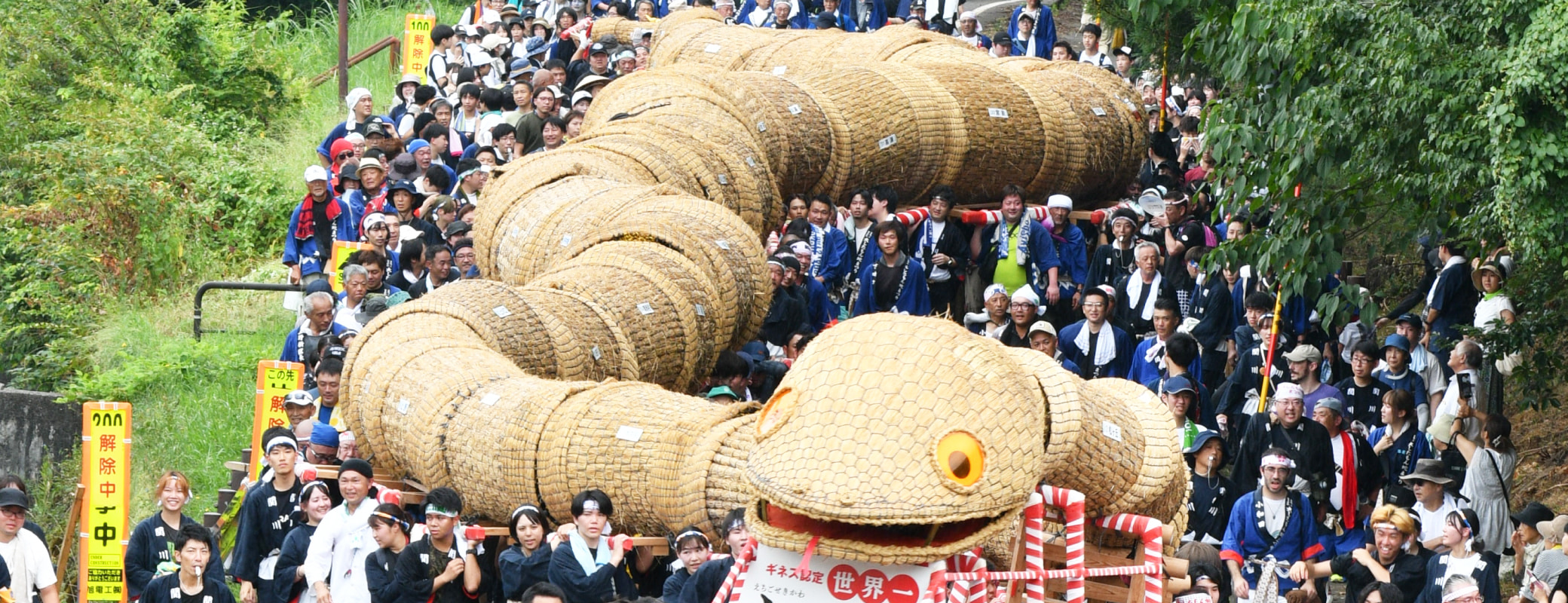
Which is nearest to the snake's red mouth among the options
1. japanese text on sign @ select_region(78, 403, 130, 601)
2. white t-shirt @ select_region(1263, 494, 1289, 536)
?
white t-shirt @ select_region(1263, 494, 1289, 536)

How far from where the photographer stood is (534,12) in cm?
2412

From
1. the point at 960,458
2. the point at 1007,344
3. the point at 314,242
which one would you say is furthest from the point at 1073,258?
the point at 960,458

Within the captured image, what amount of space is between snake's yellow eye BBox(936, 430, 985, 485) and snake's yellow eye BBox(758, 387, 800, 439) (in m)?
0.57

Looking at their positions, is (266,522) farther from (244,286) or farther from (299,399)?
(244,286)

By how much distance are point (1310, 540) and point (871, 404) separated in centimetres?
491

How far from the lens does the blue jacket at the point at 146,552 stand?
10.6 m

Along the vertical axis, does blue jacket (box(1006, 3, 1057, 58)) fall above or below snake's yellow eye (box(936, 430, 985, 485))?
above

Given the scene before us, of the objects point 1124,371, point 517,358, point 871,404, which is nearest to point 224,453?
point 517,358

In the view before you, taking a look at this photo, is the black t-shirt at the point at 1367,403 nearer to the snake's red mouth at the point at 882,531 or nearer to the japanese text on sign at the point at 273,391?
the snake's red mouth at the point at 882,531

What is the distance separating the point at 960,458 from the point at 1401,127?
502 cm

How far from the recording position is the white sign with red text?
6719 mm

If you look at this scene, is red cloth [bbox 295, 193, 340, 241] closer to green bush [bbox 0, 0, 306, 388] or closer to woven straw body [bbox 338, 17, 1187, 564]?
woven straw body [bbox 338, 17, 1187, 564]

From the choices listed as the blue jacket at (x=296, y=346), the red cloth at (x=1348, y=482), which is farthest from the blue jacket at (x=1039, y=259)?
the blue jacket at (x=296, y=346)

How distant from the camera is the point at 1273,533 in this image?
1076 cm
